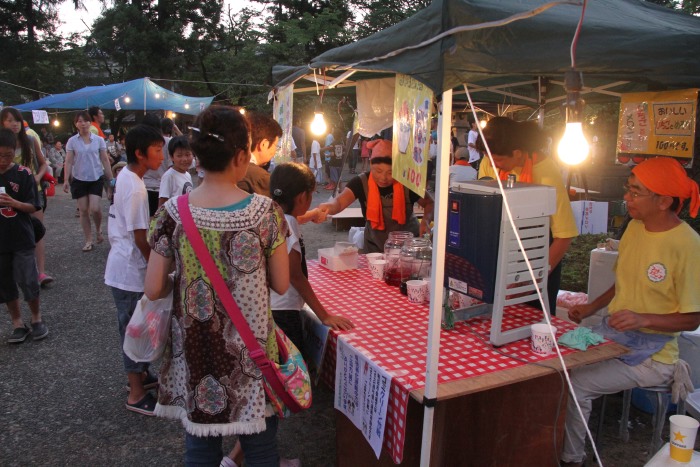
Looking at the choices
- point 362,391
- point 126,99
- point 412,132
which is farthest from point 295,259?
point 126,99

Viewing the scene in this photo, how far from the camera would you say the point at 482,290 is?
2.18m

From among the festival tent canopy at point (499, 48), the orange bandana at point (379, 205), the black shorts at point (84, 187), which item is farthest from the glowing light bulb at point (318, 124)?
the black shorts at point (84, 187)

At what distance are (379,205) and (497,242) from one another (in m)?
1.62

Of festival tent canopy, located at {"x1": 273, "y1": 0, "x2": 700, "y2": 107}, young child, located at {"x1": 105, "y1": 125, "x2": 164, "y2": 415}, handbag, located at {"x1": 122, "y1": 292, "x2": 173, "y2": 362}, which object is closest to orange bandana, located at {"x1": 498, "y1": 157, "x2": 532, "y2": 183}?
festival tent canopy, located at {"x1": 273, "y1": 0, "x2": 700, "y2": 107}

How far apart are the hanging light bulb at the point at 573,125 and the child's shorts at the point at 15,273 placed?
13.1ft

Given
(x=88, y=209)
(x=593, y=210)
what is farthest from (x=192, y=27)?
(x=593, y=210)

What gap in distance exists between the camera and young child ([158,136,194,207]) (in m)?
4.20

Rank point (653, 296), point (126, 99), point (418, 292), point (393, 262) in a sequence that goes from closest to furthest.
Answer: point (653, 296)
point (418, 292)
point (393, 262)
point (126, 99)

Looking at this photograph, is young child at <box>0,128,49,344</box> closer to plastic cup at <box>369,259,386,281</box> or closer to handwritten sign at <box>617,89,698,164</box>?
plastic cup at <box>369,259,386,281</box>

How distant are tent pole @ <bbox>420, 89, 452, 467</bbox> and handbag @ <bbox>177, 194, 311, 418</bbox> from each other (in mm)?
463

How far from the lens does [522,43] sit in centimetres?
174

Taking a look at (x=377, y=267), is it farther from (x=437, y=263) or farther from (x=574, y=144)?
(x=574, y=144)

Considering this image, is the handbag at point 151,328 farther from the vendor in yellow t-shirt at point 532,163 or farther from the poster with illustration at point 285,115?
the poster with illustration at point 285,115

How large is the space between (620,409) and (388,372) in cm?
218
